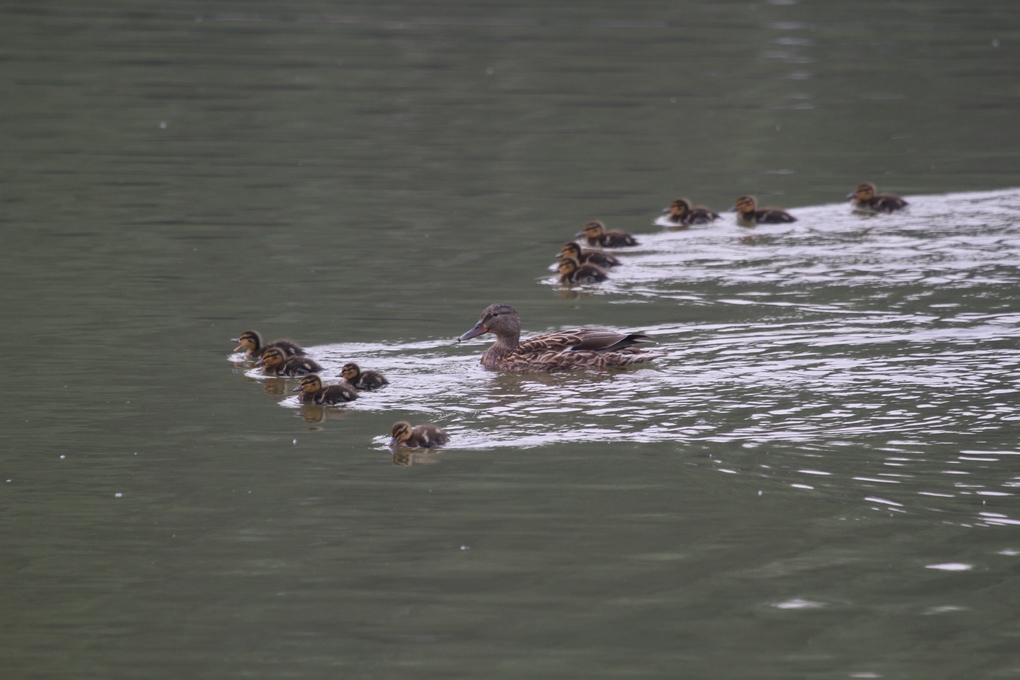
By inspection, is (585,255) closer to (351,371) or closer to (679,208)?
(679,208)

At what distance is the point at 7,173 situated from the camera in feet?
49.2

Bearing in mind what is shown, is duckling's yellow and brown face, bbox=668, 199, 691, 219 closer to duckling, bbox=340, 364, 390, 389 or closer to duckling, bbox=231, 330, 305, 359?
duckling, bbox=231, 330, 305, 359

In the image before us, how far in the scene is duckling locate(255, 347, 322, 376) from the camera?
8344mm

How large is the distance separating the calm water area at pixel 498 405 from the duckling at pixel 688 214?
0.64ft

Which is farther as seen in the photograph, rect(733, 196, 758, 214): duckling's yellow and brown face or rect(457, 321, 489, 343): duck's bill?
rect(733, 196, 758, 214): duckling's yellow and brown face

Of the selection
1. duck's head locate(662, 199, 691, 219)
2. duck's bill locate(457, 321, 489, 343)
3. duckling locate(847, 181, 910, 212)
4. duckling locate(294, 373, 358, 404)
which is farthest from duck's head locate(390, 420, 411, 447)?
duckling locate(847, 181, 910, 212)

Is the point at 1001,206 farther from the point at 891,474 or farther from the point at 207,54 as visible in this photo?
the point at 207,54

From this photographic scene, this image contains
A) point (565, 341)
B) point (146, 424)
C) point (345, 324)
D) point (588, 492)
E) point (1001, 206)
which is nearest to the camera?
point (588, 492)

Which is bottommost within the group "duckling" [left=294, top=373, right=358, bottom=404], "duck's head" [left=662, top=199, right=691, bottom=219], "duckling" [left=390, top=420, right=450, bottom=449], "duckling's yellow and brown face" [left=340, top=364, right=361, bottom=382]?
"duckling" [left=390, top=420, right=450, bottom=449]

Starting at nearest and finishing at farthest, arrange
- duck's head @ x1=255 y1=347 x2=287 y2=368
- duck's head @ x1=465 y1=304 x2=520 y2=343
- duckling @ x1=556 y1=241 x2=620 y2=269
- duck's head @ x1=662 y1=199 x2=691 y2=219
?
duck's head @ x1=255 y1=347 x2=287 y2=368 → duck's head @ x1=465 y1=304 x2=520 y2=343 → duckling @ x1=556 y1=241 x2=620 y2=269 → duck's head @ x1=662 y1=199 x2=691 y2=219

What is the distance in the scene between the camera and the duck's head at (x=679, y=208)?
43.1ft

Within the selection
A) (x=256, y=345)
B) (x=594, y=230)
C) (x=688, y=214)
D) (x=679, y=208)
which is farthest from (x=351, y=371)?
(x=688, y=214)

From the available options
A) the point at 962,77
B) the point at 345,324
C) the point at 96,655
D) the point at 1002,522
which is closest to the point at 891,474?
the point at 1002,522

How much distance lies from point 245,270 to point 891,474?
6.11m
